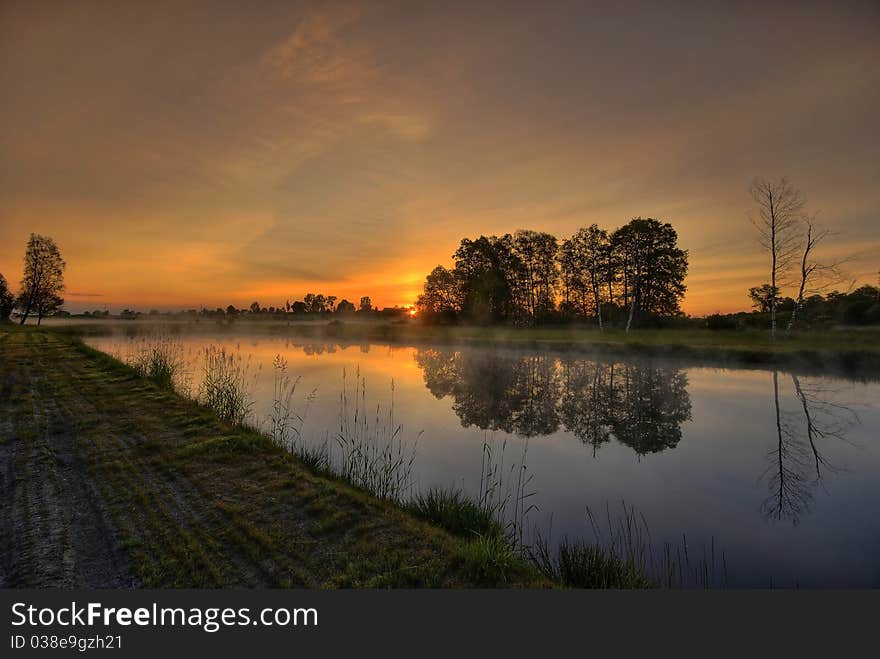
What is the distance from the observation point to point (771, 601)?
290 cm

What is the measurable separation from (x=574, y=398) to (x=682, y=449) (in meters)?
4.81

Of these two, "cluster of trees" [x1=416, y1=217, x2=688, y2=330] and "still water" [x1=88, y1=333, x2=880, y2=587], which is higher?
"cluster of trees" [x1=416, y1=217, x2=688, y2=330]

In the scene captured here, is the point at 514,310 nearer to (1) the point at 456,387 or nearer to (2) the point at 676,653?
(1) the point at 456,387

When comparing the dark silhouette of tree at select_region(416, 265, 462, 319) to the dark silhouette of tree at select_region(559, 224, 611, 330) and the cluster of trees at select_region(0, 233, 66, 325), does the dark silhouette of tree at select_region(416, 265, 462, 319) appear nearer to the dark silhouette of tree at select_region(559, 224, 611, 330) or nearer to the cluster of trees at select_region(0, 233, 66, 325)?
the dark silhouette of tree at select_region(559, 224, 611, 330)

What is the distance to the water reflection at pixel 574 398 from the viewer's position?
9195mm

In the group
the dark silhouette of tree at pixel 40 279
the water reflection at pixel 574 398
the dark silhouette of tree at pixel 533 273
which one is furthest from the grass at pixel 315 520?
the dark silhouette of tree at pixel 40 279

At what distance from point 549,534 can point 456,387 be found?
32.3 feet

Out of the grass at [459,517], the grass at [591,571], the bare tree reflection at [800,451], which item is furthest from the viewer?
the bare tree reflection at [800,451]

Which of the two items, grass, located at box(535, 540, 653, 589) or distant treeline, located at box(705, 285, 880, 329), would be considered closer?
grass, located at box(535, 540, 653, 589)

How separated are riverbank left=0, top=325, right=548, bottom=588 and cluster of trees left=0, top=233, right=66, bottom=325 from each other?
61.8 metres

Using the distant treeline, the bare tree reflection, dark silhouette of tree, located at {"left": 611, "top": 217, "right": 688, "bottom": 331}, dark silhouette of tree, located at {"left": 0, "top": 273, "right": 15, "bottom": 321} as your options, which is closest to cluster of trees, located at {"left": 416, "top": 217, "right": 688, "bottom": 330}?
dark silhouette of tree, located at {"left": 611, "top": 217, "right": 688, "bottom": 331}

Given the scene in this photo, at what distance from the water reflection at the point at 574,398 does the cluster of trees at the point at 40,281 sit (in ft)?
192

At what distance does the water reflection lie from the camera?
362 inches

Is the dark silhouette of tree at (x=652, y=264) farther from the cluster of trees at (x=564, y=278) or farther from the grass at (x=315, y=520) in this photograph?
the grass at (x=315, y=520)
